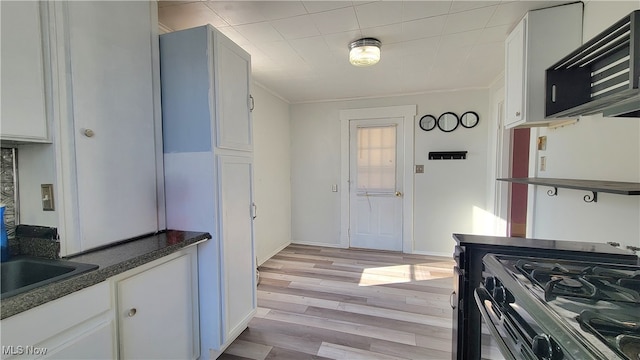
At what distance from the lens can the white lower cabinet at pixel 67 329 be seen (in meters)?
0.84

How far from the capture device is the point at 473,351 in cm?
134

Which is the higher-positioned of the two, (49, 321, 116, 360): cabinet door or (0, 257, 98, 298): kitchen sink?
(0, 257, 98, 298): kitchen sink

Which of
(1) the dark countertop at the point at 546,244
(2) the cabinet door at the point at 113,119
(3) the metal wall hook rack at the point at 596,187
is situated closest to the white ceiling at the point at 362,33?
(2) the cabinet door at the point at 113,119

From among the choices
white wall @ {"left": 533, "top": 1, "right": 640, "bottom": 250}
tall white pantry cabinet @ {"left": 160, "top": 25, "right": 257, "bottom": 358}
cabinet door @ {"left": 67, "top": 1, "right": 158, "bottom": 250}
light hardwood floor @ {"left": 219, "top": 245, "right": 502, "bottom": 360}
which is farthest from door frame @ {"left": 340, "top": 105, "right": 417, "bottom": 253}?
cabinet door @ {"left": 67, "top": 1, "right": 158, "bottom": 250}

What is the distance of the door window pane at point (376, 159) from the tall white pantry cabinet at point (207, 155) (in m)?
Answer: 2.51

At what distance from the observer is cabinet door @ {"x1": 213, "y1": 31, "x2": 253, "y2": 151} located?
1653 mm

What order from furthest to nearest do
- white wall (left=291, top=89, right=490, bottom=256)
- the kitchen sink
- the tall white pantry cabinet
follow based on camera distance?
white wall (left=291, top=89, right=490, bottom=256) < the tall white pantry cabinet < the kitchen sink

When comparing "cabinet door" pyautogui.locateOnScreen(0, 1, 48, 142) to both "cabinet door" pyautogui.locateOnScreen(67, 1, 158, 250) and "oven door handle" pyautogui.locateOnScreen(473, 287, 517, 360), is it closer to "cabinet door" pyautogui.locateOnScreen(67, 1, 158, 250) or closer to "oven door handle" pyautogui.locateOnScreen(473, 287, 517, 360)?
"cabinet door" pyautogui.locateOnScreen(67, 1, 158, 250)

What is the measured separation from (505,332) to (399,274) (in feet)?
7.97

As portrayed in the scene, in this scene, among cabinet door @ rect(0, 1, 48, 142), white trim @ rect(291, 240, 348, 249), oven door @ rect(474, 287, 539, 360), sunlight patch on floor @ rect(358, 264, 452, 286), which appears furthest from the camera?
white trim @ rect(291, 240, 348, 249)

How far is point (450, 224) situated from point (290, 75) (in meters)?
2.89

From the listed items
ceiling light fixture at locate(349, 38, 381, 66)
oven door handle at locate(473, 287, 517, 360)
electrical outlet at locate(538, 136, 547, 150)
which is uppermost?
ceiling light fixture at locate(349, 38, 381, 66)

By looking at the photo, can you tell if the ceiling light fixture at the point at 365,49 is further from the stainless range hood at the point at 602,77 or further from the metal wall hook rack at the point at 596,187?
the metal wall hook rack at the point at 596,187

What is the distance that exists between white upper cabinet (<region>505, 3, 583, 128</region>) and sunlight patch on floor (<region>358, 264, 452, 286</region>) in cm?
200
